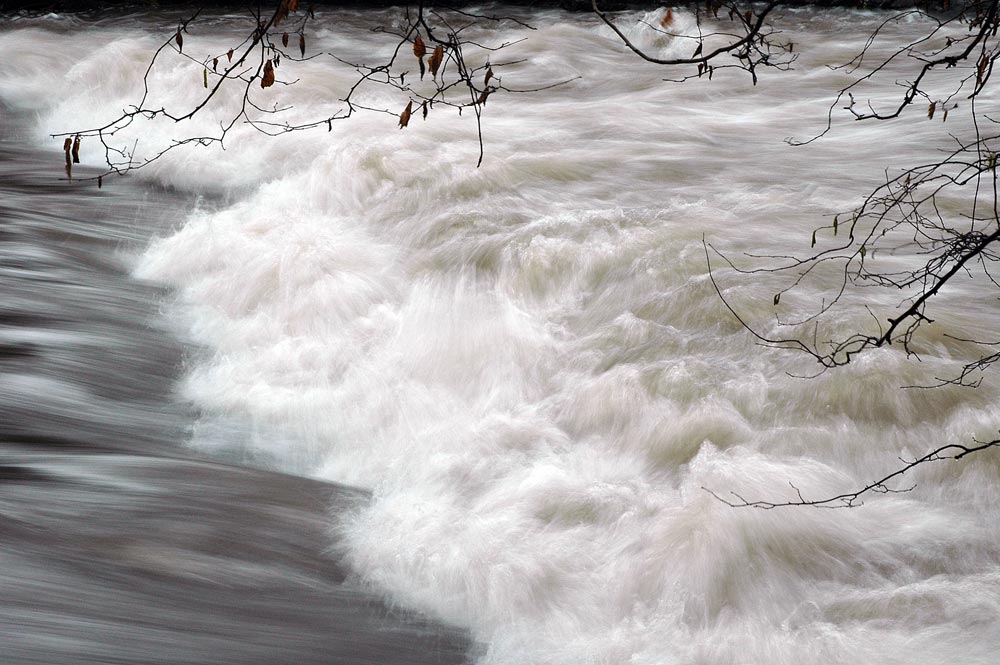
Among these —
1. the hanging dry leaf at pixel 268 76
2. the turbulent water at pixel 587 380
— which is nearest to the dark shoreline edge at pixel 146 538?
the turbulent water at pixel 587 380

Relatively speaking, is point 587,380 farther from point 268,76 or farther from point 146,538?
point 268,76

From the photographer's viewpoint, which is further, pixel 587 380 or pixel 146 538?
pixel 587 380

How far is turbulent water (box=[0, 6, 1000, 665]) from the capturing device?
3.27m

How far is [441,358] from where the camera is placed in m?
4.90

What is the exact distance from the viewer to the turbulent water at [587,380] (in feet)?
10.7

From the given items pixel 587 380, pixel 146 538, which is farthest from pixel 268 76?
pixel 587 380

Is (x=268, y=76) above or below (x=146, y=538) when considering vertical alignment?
above

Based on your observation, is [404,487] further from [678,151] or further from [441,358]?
[678,151]

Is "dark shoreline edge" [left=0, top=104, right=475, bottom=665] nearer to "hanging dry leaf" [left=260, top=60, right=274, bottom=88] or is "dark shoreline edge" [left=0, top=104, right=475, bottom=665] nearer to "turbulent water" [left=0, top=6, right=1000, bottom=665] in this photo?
"turbulent water" [left=0, top=6, right=1000, bottom=665]

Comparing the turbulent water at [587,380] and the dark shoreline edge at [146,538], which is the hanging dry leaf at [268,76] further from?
the turbulent water at [587,380]

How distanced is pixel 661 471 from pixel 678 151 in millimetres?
3838

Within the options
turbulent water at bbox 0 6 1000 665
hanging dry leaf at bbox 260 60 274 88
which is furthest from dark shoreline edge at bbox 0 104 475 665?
hanging dry leaf at bbox 260 60 274 88

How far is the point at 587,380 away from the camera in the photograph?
177 inches

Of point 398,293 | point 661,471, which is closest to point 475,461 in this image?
point 661,471
